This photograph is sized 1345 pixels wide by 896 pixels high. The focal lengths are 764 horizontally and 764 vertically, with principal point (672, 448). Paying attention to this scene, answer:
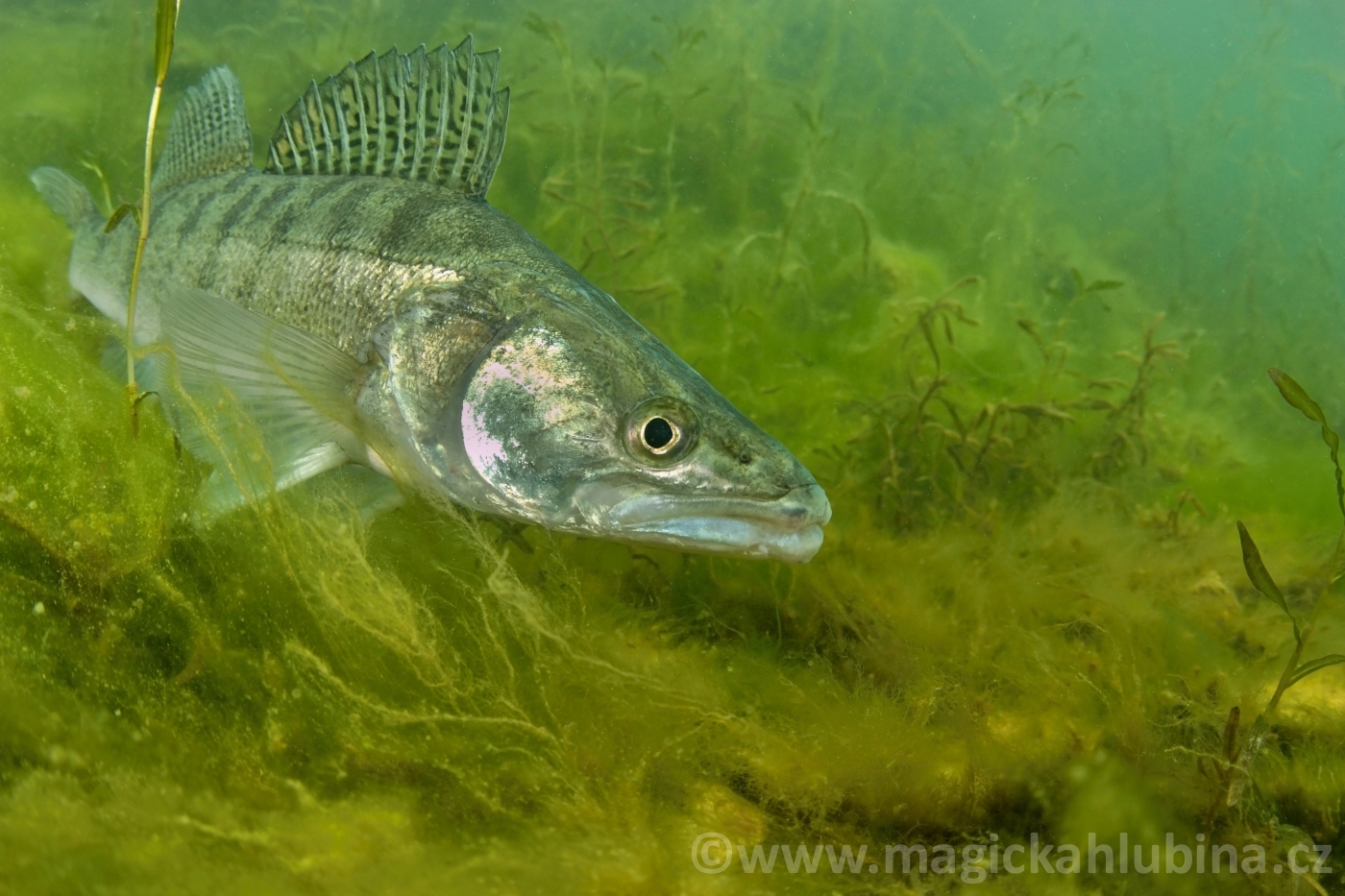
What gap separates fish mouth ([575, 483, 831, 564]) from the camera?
2.67 m

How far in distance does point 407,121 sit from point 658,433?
7.74ft

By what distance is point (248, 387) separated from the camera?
3.36m

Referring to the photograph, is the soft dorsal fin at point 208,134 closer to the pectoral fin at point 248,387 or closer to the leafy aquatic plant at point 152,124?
the leafy aquatic plant at point 152,124

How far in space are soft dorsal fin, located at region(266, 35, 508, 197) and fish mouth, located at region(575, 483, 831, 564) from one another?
→ 6.64 ft

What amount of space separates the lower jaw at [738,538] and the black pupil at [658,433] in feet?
0.94

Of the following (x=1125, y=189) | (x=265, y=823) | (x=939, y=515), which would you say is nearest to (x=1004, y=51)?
(x=1125, y=189)

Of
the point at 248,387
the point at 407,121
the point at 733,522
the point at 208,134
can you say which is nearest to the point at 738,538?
the point at 733,522

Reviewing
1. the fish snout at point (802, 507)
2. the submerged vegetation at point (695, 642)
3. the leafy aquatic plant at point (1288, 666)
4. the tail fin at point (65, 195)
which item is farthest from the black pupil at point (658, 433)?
the tail fin at point (65, 195)

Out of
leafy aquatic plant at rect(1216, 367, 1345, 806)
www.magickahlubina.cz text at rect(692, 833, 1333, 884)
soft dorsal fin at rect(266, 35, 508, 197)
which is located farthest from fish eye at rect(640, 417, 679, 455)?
leafy aquatic plant at rect(1216, 367, 1345, 806)

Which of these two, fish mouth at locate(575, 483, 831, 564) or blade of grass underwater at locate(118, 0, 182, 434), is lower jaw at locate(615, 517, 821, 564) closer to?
fish mouth at locate(575, 483, 831, 564)

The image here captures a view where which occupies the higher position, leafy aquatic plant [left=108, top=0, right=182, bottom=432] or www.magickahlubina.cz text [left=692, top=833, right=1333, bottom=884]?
leafy aquatic plant [left=108, top=0, right=182, bottom=432]

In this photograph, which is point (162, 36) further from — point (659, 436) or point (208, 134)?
point (659, 436)

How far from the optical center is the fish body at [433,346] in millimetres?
2783

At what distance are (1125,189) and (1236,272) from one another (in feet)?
8.72
